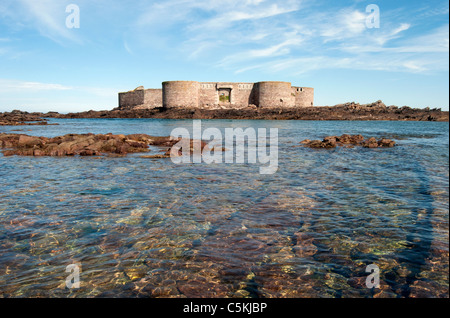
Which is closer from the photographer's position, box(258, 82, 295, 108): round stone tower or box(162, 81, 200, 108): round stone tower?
box(162, 81, 200, 108): round stone tower

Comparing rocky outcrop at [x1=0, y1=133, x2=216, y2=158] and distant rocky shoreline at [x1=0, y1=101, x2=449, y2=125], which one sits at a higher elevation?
distant rocky shoreline at [x1=0, y1=101, x2=449, y2=125]

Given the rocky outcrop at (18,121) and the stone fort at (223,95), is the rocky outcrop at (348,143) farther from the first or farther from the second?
the stone fort at (223,95)

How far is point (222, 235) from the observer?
15.1 ft

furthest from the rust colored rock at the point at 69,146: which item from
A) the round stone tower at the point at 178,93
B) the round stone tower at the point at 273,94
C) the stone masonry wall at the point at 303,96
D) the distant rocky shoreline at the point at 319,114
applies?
the stone masonry wall at the point at 303,96

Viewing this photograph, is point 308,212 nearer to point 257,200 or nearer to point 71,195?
point 257,200

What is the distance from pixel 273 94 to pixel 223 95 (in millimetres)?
10828

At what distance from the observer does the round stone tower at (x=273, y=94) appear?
195 feet

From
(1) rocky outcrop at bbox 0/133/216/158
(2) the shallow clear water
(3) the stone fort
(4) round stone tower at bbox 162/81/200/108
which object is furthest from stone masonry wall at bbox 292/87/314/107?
(2) the shallow clear water

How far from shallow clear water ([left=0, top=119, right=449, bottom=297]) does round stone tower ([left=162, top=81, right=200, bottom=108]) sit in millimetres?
51850

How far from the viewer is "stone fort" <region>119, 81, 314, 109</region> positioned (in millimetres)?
59031

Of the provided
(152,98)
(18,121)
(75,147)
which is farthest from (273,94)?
(75,147)

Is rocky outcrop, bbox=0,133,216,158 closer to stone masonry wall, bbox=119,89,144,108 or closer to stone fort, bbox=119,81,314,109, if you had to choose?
stone fort, bbox=119,81,314,109

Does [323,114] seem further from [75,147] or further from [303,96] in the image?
[75,147]

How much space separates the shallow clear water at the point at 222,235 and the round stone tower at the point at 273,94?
174 feet
